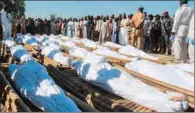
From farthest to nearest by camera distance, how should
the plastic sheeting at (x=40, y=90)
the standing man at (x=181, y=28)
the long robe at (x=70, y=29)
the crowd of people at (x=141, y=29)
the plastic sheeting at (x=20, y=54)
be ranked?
the long robe at (x=70, y=29)
the plastic sheeting at (x=20, y=54)
the crowd of people at (x=141, y=29)
the standing man at (x=181, y=28)
the plastic sheeting at (x=40, y=90)

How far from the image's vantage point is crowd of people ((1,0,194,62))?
24.2ft

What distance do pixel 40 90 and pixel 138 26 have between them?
624 cm

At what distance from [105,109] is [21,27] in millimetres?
13256

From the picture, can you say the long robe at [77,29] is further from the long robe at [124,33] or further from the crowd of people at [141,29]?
the long robe at [124,33]

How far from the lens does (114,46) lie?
11047 millimetres

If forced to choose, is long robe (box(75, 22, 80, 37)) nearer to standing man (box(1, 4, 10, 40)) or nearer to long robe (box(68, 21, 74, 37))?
long robe (box(68, 21, 74, 37))

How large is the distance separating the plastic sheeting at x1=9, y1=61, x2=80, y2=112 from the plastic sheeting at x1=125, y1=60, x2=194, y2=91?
1.63 metres

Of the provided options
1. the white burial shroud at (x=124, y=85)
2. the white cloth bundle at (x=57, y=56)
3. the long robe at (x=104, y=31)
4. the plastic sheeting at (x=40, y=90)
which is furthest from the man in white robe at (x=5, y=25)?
the white burial shroud at (x=124, y=85)

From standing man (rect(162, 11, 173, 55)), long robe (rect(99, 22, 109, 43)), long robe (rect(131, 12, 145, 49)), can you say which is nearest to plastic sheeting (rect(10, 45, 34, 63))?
long robe (rect(131, 12, 145, 49))

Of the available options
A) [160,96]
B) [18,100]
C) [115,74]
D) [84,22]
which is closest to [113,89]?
[115,74]

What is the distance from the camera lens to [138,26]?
34.4 ft

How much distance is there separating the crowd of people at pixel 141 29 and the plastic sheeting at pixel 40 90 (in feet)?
9.29

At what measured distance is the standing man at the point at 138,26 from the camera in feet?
33.7

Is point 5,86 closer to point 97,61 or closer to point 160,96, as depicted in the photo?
point 97,61
